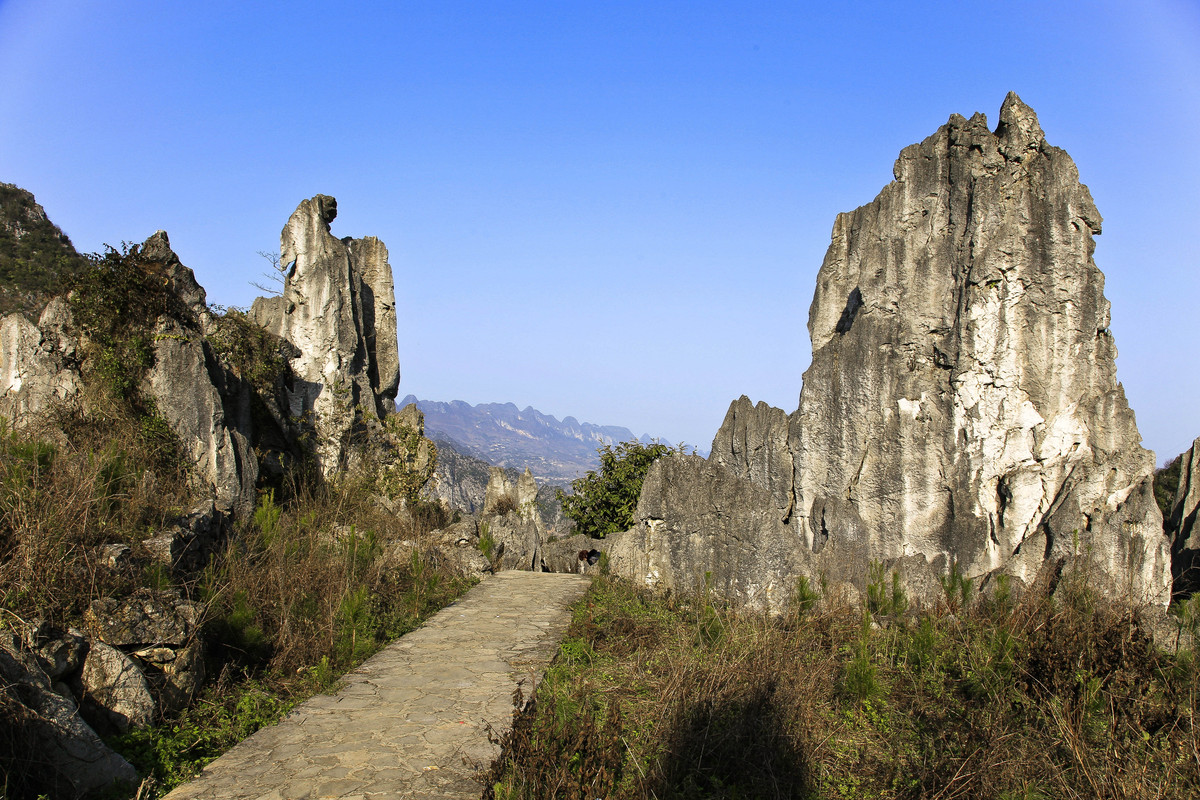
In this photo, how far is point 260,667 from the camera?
250 inches

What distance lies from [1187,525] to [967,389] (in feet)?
22.2

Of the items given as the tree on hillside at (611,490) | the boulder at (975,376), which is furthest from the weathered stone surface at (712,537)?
the boulder at (975,376)

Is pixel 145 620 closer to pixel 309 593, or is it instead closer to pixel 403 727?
pixel 309 593

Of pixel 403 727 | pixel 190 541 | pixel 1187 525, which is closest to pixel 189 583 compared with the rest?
pixel 190 541

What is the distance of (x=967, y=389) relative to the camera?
18484 millimetres

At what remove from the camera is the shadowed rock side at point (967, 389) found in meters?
17.9

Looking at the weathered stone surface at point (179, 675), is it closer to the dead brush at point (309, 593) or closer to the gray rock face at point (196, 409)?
the dead brush at point (309, 593)

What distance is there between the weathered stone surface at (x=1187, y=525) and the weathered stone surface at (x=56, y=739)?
19.1 meters

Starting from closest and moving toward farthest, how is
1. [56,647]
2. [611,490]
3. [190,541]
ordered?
[56,647] < [190,541] < [611,490]

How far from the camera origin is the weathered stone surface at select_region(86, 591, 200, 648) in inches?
211

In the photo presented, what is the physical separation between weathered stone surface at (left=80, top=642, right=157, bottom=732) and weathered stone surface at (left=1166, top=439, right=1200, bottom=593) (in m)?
18.9

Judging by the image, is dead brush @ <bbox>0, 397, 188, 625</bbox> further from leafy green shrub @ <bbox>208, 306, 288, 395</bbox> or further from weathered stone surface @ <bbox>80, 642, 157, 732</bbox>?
leafy green shrub @ <bbox>208, 306, 288, 395</bbox>

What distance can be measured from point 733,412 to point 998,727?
13633 mm

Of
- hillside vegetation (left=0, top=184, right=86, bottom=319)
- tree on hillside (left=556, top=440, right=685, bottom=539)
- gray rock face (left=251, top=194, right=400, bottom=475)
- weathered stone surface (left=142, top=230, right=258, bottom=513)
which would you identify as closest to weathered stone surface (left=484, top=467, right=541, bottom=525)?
tree on hillside (left=556, top=440, right=685, bottom=539)
